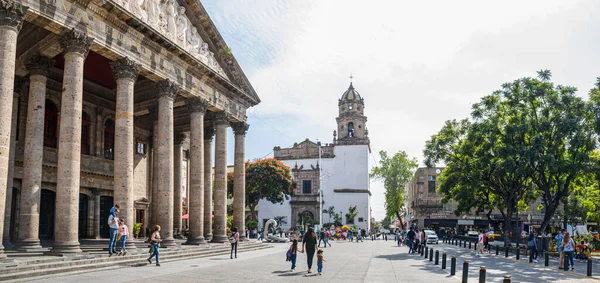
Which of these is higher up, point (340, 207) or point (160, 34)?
point (160, 34)

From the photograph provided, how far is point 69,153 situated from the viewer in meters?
16.0

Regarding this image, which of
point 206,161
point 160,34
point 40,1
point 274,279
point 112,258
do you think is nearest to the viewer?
point 274,279

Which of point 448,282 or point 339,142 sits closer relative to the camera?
point 448,282

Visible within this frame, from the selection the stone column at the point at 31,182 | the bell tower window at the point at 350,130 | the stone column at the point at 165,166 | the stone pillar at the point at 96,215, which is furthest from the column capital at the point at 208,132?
the bell tower window at the point at 350,130

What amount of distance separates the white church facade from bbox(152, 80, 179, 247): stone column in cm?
4800

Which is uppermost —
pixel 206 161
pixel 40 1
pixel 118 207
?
pixel 40 1

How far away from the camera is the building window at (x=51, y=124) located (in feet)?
75.4

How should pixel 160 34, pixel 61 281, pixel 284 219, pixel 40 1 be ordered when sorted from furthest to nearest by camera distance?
pixel 284 219, pixel 160 34, pixel 40 1, pixel 61 281

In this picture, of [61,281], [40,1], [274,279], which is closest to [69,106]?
[40,1]

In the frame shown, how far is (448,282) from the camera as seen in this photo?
13.9 m

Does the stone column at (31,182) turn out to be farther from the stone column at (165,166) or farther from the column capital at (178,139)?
the column capital at (178,139)

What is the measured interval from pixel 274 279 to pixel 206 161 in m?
16.3

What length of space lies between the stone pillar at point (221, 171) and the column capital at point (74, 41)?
1137cm

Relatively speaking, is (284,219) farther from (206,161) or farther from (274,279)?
(274,279)
